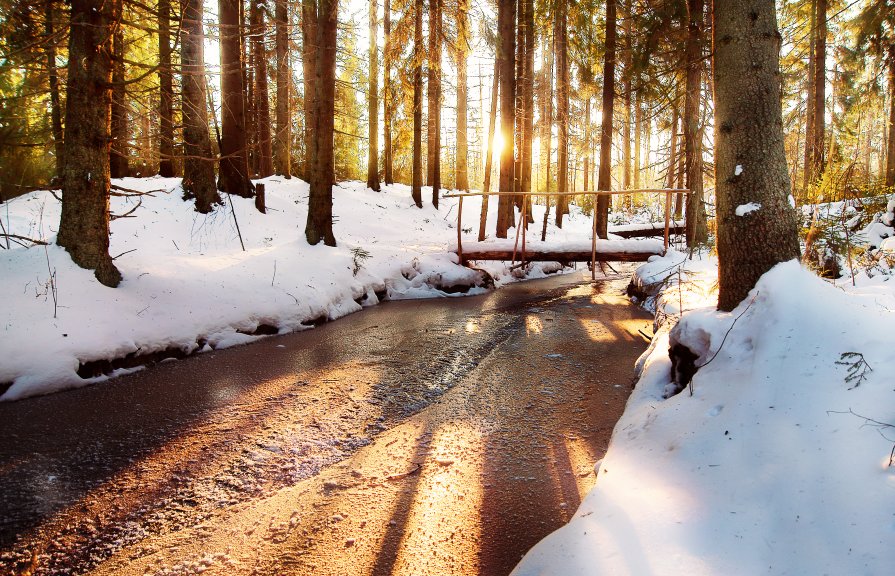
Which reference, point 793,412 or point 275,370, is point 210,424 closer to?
point 275,370

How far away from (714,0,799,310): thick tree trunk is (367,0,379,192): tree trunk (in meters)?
17.7

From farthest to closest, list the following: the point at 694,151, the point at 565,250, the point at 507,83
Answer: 1. the point at 507,83
2. the point at 694,151
3. the point at 565,250

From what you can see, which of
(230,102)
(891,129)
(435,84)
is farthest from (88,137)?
(891,129)

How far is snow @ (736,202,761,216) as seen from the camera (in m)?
3.75

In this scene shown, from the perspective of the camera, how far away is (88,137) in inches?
235

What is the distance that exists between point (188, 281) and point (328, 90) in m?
5.52

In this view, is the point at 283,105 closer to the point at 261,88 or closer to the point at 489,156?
the point at 261,88

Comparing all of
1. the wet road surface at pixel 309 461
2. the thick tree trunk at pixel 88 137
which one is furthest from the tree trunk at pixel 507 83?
the thick tree trunk at pixel 88 137

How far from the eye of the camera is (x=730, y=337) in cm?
345

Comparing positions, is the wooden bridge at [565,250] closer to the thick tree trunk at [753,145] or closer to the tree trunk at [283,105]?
the thick tree trunk at [753,145]

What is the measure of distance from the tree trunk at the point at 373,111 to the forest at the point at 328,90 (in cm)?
9

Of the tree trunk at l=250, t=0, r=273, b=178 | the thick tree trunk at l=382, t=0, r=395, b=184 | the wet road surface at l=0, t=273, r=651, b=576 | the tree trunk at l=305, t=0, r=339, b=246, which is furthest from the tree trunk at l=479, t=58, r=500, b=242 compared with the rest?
the wet road surface at l=0, t=273, r=651, b=576

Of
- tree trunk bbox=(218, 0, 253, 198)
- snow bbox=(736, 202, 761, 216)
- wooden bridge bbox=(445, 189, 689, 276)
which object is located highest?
tree trunk bbox=(218, 0, 253, 198)

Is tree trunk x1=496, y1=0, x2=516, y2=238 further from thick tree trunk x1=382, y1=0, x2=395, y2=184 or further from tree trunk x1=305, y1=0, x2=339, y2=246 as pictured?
tree trunk x1=305, y1=0, x2=339, y2=246
